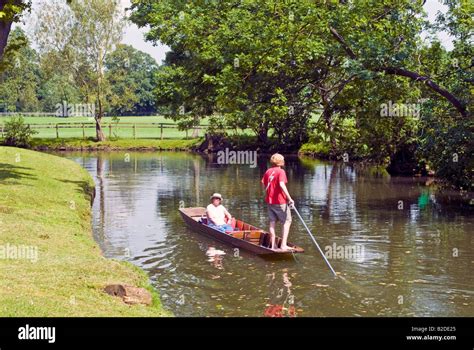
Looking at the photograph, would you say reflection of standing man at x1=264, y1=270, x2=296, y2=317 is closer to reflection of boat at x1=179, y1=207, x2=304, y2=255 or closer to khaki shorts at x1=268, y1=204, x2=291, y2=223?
reflection of boat at x1=179, y1=207, x2=304, y2=255

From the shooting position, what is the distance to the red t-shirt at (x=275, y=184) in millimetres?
16875

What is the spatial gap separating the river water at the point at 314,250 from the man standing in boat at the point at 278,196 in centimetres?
82

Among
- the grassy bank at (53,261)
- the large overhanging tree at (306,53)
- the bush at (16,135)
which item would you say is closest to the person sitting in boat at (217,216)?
the grassy bank at (53,261)

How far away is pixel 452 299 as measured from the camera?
1359 cm

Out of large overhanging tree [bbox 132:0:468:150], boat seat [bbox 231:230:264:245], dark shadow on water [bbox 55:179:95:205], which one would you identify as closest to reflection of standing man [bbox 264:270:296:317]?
boat seat [bbox 231:230:264:245]

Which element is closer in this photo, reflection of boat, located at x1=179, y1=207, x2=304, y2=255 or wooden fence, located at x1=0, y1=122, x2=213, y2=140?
reflection of boat, located at x1=179, y1=207, x2=304, y2=255

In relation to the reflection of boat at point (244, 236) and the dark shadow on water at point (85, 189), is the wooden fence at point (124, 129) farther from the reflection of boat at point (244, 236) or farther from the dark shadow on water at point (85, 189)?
the reflection of boat at point (244, 236)

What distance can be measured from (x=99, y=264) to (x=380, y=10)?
17066 millimetres

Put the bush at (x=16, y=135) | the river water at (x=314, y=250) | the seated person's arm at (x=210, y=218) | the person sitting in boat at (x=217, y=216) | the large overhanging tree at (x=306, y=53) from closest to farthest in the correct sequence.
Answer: the river water at (x=314, y=250), the person sitting in boat at (x=217, y=216), the seated person's arm at (x=210, y=218), the large overhanging tree at (x=306, y=53), the bush at (x=16, y=135)

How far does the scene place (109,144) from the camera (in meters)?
65.2

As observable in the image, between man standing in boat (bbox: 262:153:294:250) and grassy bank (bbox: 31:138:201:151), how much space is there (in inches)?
1879

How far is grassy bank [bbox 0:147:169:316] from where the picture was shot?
10586 millimetres

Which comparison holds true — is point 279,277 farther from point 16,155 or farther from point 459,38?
point 16,155
